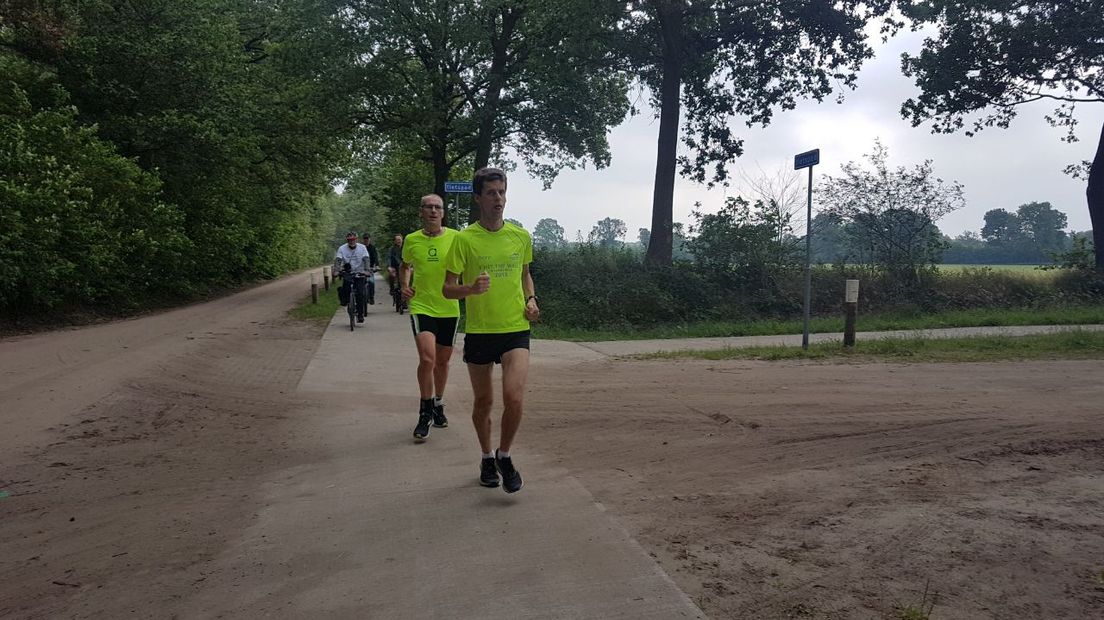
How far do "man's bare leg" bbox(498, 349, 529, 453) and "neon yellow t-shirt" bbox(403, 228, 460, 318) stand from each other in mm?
1804

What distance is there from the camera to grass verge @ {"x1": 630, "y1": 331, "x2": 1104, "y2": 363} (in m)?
10.2

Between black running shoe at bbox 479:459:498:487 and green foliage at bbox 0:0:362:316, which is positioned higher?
green foliage at bbox 0:0:362:316

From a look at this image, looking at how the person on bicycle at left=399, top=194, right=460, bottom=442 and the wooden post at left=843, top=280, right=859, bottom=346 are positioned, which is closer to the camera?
the person on bicycle at left=399, top=194, right=460, bottom=442

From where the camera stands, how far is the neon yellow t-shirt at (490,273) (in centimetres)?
447

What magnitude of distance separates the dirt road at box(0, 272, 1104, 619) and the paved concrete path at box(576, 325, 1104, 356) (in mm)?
2699

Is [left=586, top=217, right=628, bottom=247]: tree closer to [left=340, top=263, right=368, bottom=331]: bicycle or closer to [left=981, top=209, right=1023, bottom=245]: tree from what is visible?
[left=340, top=263, right=368, bottom=331]: bicycle

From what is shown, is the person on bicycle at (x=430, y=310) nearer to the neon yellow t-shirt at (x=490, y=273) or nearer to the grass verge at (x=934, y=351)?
the neon yellow t-shirt at (x=490, y=273)

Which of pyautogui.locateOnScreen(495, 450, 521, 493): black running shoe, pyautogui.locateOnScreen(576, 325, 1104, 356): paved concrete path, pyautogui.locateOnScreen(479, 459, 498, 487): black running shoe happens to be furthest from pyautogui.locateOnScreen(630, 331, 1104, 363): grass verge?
pyautogui.locateOnScreen(495, 450, 521, 493): black running shoe

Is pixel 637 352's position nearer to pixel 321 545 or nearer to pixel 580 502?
pixel 580 502

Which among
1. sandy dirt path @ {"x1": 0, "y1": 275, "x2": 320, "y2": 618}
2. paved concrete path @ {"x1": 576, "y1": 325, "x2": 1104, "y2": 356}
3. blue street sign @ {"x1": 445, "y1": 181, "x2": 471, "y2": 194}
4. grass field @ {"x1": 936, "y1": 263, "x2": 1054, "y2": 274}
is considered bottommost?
sandy dirt path @ {"x1": 0, "y1": 275, "x2": 320, "y2": 618}

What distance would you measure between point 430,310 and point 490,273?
75.2 inches

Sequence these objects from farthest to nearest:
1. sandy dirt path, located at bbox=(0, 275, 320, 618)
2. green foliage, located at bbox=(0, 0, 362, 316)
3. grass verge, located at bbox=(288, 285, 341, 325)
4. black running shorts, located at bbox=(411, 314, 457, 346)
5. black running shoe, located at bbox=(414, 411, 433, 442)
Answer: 1. grass verge, located at bbox=(288, 285, 341, 325)
2. green foliage, located at bbox=(0, 0, 362, 316)
3. black running shorts, located at bbox=(411, 314, 457, 346)
4. black running shoe, located at bbox=(414, 411, 433, 442)
5. sandy dirt path, located at bbox=(0, 275, 320, 618)

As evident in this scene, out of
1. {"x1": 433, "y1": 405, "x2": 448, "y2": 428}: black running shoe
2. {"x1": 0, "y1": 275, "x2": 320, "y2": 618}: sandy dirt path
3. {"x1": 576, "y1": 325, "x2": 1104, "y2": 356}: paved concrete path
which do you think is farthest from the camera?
{"x1": 576, "y1": 325, "x2": 1104, "y2": 356}: paved concrete path

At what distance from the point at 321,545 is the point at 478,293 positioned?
1.60 m
